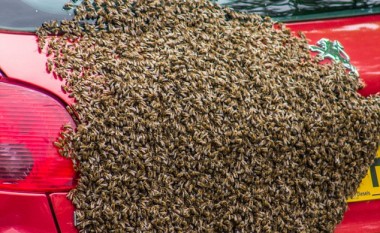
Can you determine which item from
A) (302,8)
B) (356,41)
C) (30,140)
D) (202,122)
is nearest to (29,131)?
(30,140)

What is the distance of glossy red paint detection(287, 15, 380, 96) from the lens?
3025 mm

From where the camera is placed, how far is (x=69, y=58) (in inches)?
103

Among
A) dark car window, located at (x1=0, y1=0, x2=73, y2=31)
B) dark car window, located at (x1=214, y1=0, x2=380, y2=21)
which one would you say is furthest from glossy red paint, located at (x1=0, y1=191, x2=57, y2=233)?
dark car window, located at (x1=214, y1=0, x2=380, y2=21)

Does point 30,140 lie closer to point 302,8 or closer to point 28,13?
point 28,13

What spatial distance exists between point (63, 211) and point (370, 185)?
150 cm

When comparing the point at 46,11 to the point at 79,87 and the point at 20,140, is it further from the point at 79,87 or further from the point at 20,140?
the point at 20,140

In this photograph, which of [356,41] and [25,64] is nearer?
[25,64]

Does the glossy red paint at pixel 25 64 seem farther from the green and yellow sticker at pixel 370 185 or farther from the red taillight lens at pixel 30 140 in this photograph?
the green and yellow sticker at pixel 370 185

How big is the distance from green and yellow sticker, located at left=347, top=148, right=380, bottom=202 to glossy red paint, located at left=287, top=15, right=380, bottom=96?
0.37 m

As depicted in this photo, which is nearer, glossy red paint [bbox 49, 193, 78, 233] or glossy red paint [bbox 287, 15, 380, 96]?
glossy red paint [bbox 49, 193, 78, 233]

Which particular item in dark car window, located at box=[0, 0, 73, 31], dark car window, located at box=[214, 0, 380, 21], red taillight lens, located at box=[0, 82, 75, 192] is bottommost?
red taillight lens, located at box=[0, 82, 75, 192]

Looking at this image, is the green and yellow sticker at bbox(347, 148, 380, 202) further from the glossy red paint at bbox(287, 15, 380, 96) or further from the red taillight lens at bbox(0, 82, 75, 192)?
the red taillight lens at bbox(0, 82, 75, 192)

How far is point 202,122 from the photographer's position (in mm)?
2689

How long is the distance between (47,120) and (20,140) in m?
0.13
